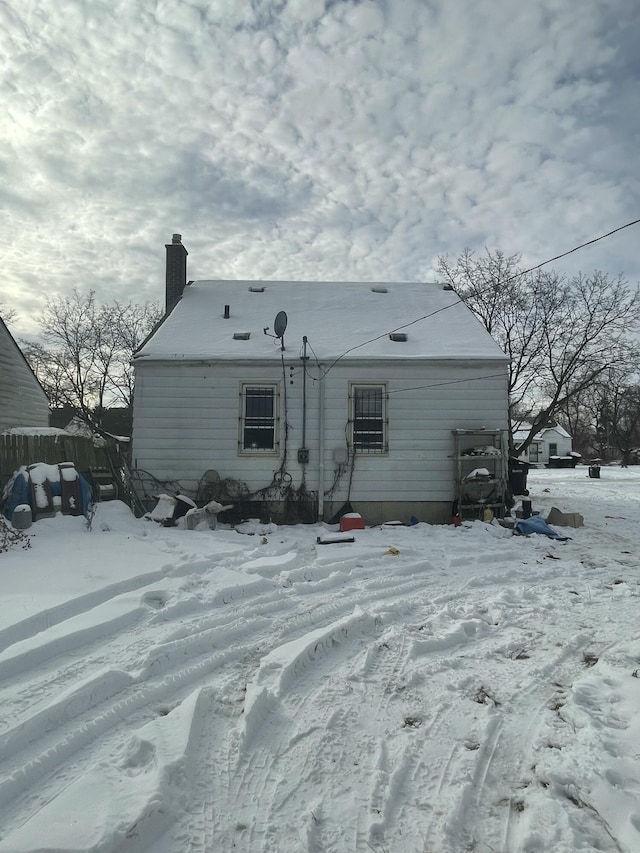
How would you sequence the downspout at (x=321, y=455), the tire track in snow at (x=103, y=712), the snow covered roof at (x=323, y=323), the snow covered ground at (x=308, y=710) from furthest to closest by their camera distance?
the snow covered roof at (x=323, y=323) < the downspout at (x=321, y=455) < the tire track in snow at (x=103, y=712) < the snow covered ground at (x=308, y=710)

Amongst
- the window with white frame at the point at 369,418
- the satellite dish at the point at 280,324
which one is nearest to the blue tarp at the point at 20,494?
the satellite dish at the point at 280,324

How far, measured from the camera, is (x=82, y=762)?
269 centimetres

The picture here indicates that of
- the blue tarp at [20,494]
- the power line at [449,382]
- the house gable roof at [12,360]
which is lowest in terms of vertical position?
the blue tarp at [20,494]

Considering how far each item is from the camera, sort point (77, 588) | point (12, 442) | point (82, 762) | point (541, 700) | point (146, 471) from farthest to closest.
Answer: point (146, 471) → point (12, 442) → point (77, 588) → point (541, 700) → point (82, 762)

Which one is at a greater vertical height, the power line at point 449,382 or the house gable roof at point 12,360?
the house gable roof at point 12,360

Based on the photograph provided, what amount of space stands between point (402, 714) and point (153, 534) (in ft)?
21.2

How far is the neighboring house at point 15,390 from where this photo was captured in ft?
49.5

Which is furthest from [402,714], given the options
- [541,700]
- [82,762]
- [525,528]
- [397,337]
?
[397,337]

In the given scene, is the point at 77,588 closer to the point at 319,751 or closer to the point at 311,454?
the point at 319,751

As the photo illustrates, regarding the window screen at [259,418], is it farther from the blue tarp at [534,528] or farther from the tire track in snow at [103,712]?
the tire track in snow at [103,712]

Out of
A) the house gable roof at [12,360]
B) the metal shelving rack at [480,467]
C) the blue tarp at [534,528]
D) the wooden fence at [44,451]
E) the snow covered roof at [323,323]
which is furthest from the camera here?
the house gable roof at [12,360]

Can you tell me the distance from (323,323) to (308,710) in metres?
10.9

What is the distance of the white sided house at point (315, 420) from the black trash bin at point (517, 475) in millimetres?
1958

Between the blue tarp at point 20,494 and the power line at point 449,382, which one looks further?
the power line at point 449,382
